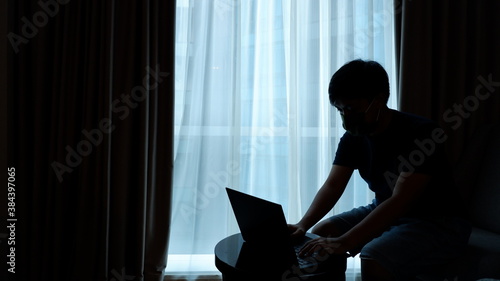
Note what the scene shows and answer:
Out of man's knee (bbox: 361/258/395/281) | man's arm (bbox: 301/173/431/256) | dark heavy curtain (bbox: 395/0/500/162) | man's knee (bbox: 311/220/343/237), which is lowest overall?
man's knee (bbox: 361/258/395/281)

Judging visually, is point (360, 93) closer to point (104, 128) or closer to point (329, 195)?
point (329, 195)

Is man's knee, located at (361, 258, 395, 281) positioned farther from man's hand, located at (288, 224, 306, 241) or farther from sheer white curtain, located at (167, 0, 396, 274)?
sheer white curtain, located at (167, 0, 396, 274)

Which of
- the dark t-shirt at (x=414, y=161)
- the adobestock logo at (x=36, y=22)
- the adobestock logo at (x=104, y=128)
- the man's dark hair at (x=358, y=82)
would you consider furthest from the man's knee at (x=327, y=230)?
the adobestock logo at (x=36, y=22)

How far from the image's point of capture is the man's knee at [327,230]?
4.91 ft

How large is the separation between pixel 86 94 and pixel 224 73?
0.70 m

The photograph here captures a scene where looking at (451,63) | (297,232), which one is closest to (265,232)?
(297,232)

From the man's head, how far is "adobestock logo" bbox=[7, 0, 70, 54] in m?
1.46

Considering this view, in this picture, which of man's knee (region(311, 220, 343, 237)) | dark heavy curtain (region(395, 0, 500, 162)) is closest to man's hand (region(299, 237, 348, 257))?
man's knee (region(311, 220, 343, 237))

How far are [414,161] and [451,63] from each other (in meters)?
1.18

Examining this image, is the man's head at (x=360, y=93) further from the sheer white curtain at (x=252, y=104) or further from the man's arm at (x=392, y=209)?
the sheer white curtain at (x=252, y=104)

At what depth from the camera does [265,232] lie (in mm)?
1303

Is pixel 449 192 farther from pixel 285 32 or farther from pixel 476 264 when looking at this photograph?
pixel 285 32

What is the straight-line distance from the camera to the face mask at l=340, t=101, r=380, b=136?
4.54ft

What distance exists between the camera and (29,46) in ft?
6.41
